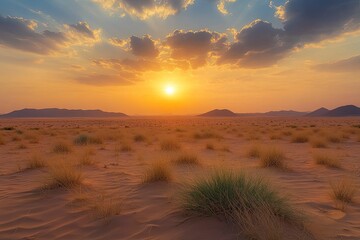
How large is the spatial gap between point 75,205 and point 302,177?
18.6 feet

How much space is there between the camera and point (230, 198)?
4172 millimetres

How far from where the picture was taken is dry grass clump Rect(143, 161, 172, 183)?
6613 millimetres

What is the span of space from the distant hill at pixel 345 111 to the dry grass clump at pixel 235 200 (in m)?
180

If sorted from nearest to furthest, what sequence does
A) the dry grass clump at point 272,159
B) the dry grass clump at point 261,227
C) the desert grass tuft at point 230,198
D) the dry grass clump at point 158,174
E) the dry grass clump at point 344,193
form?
the dry grass clump at point 261,227 → the desert grass tuft at point 230,198 → the dry grass clump at point 344,193 → the dry grass clump at point 158,174 → the dry grass clump at point 272,159

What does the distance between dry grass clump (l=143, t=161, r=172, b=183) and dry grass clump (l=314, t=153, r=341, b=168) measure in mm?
5572

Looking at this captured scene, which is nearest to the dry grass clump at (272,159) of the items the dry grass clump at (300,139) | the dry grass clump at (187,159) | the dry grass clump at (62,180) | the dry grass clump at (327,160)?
the dry grass clump at (327,160)

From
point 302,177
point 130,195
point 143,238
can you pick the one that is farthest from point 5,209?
point 302,177

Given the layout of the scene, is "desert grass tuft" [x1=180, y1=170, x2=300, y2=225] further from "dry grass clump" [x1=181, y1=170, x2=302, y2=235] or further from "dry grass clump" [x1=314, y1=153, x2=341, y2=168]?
"dry grass clump" [x1=314, y1=153, x2=341, y2=168]

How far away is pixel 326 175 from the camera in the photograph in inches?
316

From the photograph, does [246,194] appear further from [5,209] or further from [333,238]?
[5,209]

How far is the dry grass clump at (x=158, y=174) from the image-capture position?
260 inches

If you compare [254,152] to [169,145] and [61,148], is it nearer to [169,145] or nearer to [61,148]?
[169,145]

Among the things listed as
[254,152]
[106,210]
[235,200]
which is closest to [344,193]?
[235,200]

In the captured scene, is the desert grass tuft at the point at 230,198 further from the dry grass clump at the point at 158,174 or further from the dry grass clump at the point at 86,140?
the dry grass clump at the point at 86,140
